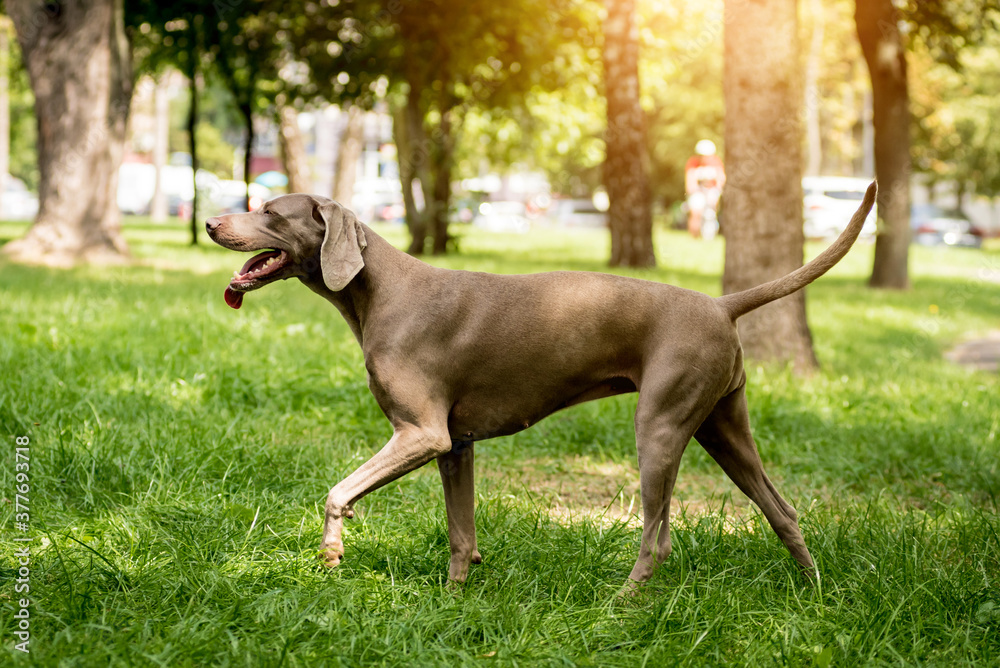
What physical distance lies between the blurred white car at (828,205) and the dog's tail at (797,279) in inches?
1305

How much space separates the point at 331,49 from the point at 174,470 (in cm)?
1638

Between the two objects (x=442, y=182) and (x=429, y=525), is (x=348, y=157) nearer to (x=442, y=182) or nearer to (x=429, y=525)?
(x=442, y=182)

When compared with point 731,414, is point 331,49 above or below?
above

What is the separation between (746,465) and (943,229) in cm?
4436

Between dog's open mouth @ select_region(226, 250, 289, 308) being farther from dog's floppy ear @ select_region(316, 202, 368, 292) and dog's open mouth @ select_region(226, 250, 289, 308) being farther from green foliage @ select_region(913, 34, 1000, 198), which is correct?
green foliage @ select_region(913, 34, 1000, 198)

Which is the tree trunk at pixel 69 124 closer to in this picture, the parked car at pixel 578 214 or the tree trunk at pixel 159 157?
the tree trunk at pixel 159 157

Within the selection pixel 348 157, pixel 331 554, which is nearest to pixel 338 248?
pixel 331 554

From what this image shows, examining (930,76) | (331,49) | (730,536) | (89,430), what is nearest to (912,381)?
(730,536)

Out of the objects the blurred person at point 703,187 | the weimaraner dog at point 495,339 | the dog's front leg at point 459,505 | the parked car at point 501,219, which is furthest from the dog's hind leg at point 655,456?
Result: the parked car at point 501,219

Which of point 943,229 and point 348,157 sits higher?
point 348,157

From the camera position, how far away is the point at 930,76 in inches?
1489

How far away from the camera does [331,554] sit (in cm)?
340

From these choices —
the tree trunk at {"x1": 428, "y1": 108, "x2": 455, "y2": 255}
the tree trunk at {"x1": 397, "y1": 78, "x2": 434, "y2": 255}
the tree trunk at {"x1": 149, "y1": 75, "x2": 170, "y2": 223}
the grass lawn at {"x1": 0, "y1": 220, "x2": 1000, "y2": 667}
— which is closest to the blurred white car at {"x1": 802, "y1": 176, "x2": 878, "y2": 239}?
the tree trunk at {"x1": 428, "y1": 108, "x2": 455, "y2": 255}

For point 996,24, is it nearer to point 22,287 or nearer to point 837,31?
point 22,287
